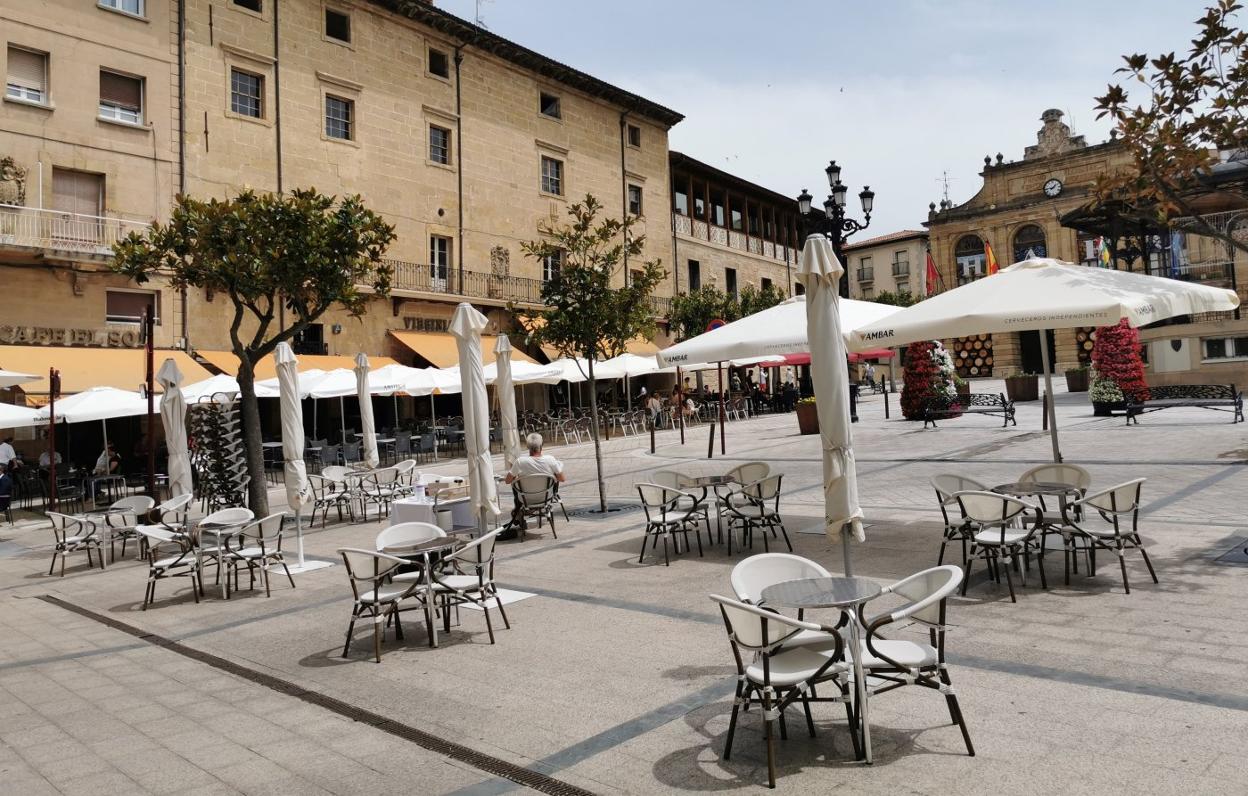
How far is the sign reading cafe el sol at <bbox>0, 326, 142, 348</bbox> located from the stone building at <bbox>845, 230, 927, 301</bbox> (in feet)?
184

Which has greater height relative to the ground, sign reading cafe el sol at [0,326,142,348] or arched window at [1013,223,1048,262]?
arched window at [1013,223,1048,262]

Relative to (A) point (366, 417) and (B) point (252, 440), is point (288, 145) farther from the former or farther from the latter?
(B) point (252, 440)

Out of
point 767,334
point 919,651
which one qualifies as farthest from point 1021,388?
point 919,651

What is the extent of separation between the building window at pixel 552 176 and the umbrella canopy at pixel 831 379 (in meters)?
27.3

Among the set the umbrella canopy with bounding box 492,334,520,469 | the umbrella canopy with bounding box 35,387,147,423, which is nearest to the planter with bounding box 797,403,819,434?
the umbrella canopy with bounding box 492,334,520,469

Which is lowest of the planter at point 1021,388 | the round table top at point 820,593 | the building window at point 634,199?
the round table top at point 820,593

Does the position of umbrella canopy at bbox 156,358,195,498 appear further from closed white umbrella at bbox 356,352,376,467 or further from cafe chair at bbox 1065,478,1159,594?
cafe chair at bbox 1065,478,1159,594

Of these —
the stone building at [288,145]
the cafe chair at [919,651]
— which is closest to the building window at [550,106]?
the stone building at [288,145]

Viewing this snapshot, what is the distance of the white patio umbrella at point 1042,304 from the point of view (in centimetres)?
627

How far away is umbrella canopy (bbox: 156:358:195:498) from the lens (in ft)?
34.0

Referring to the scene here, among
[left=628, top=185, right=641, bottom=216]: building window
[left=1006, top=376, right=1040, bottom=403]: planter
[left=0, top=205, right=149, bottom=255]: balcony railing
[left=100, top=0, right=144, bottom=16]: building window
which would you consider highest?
[left=100, top=0, right=144, bottom=16]: building window

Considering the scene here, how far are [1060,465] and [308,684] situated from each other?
19.7ft

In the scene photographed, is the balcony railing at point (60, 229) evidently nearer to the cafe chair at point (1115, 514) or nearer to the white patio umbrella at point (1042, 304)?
the white patio umbrella at point (1042, 304)

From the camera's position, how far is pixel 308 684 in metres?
4.96
